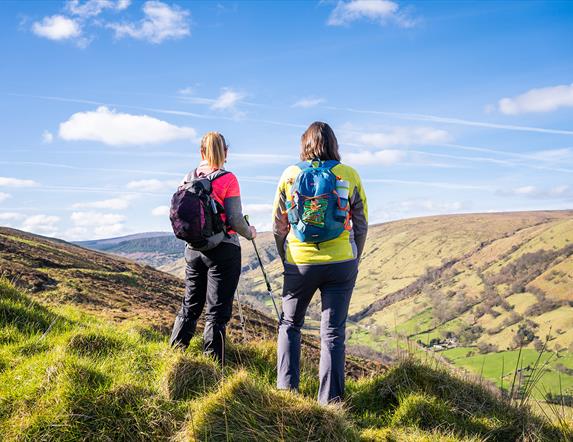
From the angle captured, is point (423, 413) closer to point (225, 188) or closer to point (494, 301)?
point (225, 188)

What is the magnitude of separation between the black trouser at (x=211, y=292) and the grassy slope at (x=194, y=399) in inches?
12.7

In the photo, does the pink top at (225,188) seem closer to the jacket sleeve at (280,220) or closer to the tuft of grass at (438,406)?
the jacket sleeve at (280,220)

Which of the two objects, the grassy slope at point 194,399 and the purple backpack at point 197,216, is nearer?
the grassy slope at point 194,399

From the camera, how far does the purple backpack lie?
5055 mm

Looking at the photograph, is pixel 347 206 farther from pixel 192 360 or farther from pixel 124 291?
pixel 124 291

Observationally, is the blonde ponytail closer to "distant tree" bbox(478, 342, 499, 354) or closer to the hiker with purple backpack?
the hiker with purple backpack

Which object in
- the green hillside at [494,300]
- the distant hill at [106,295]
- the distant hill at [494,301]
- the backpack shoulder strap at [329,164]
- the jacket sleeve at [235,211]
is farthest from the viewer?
the green hillside at [494,300]

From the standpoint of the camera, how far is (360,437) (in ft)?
13.1

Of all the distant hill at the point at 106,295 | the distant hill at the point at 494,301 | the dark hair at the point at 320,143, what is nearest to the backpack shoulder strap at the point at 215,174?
the dark hair at the point at 320,143

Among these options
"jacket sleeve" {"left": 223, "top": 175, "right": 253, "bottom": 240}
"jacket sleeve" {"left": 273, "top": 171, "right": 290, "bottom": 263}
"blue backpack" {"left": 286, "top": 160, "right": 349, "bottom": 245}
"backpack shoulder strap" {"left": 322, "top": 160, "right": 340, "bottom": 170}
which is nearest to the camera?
"blue backpack" {"left": 286, "top": 160, "right": 349, "bottom": 245}

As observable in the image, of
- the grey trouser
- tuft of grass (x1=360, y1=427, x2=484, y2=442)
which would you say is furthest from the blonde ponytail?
tuft of grass (x1=360, y1=427, x2=484, y2=442)

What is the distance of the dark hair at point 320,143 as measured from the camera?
16.5ft

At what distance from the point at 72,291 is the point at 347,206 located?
6906mm

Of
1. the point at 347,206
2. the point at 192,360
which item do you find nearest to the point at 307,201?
the point at 347,206
